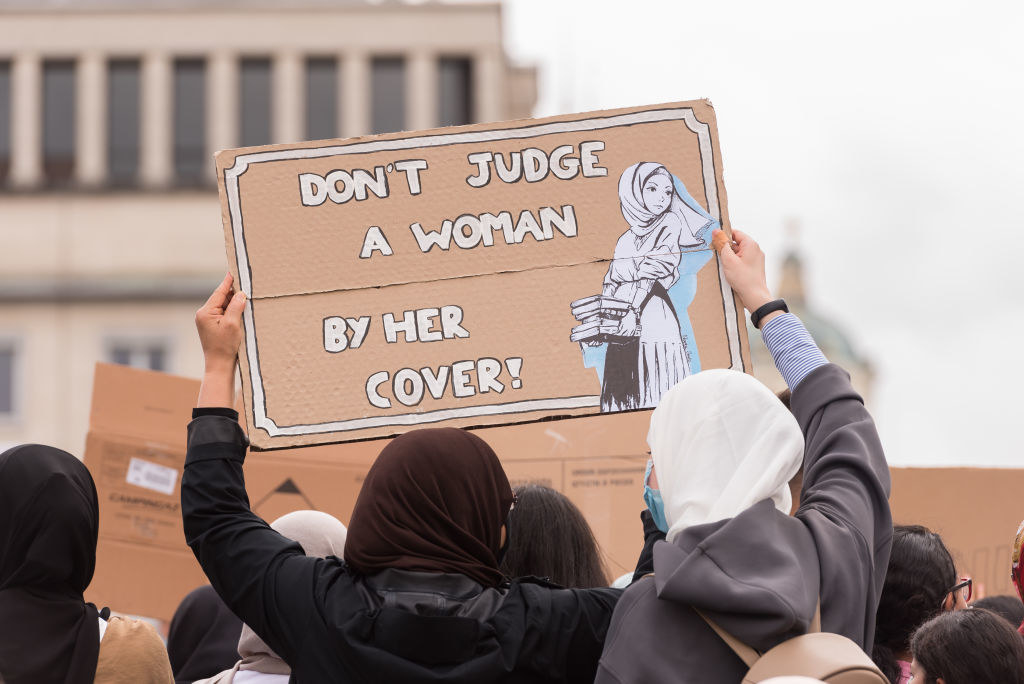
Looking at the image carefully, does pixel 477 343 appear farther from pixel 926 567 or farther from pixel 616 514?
pixel 616 514

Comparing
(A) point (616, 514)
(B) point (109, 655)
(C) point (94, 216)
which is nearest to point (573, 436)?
(A) point (616, 514)

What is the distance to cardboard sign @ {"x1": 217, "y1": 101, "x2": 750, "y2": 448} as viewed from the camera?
2885 mm

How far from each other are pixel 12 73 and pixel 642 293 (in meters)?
24.6

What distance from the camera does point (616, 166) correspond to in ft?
10.1

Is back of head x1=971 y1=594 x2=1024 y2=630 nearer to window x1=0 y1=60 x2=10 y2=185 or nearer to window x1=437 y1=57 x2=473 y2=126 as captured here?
window x1=437 y1=57 x2=473 y2=126

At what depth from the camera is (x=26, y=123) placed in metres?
24.7

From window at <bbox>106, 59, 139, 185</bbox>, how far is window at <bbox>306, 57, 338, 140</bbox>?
127 inches

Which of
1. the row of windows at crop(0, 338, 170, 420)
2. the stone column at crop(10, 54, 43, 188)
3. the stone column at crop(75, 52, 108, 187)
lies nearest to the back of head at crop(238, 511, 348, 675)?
the row of windows at crop(0, 338, 170, 420)

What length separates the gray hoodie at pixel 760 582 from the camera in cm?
196

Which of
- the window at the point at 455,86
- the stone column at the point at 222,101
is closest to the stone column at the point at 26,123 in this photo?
the stone column at the point at 222,101

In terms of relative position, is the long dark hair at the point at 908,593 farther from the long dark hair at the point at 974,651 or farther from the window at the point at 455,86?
the window at the point at 455,86

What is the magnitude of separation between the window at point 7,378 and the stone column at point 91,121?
3.22 meters

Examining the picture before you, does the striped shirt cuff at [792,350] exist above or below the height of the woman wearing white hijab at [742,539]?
above

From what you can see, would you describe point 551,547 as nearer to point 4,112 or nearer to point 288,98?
point 288,98
